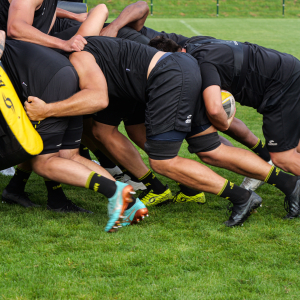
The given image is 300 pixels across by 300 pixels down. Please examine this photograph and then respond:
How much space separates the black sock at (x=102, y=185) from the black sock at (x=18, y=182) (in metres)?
1.01

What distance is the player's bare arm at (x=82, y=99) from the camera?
Result: 3193 mm

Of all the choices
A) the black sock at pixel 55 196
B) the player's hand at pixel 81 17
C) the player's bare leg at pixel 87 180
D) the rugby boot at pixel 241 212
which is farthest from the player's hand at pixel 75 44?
the rugby boot at pixel 241 212

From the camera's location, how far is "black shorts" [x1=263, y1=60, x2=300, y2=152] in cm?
365

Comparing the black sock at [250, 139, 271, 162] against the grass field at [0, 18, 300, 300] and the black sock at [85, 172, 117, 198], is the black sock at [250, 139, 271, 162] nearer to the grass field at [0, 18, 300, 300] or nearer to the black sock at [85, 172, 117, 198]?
the grass field at [0, 18, 300, 300]

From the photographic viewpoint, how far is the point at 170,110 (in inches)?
130

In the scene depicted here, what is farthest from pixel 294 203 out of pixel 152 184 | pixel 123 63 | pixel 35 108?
pixel 35 108

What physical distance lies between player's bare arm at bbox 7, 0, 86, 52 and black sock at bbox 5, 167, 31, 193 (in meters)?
1.21

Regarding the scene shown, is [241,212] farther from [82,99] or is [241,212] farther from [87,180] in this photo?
[82,99]

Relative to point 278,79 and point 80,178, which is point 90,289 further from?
point 278,79

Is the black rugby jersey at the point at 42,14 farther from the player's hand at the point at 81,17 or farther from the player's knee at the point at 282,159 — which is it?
the player's knee at the point at 282,159

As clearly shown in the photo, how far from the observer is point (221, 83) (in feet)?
11.8

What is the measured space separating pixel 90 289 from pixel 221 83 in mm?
1992

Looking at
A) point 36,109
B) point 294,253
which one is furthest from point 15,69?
point 294,253

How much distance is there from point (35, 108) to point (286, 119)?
6.69ft
